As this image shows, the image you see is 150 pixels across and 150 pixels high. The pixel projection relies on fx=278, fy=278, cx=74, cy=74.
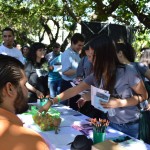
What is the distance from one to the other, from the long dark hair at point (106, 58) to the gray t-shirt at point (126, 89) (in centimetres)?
5

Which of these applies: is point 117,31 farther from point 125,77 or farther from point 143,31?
point 125,77

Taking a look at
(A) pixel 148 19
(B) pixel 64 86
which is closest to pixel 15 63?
(B) pixel 64 86

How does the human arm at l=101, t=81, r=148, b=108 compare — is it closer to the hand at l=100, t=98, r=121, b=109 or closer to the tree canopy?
the hand at l=100, t=98, r=121, b=109

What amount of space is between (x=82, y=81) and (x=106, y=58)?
628 millimetres

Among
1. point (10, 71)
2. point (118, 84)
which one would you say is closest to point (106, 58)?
point (118, 84)

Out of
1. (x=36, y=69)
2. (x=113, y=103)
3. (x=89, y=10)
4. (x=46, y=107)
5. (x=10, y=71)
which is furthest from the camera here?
(x=89, y=10)

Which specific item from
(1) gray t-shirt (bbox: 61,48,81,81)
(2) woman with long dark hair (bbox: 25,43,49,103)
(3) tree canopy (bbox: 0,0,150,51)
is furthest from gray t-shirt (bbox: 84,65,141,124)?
(3) tree canopy (bbox: 0,0,150,51)

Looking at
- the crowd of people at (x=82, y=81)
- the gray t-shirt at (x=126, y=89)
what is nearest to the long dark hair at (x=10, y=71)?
the crowd of people at (x=82, y=81)

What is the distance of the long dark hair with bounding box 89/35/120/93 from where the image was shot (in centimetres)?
206

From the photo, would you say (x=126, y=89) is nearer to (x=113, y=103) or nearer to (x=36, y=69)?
(x=113, y=103)

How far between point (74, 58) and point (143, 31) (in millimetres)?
4874

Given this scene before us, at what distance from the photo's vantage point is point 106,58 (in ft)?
6.79

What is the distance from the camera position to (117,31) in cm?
676

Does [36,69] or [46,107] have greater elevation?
[36,69]
